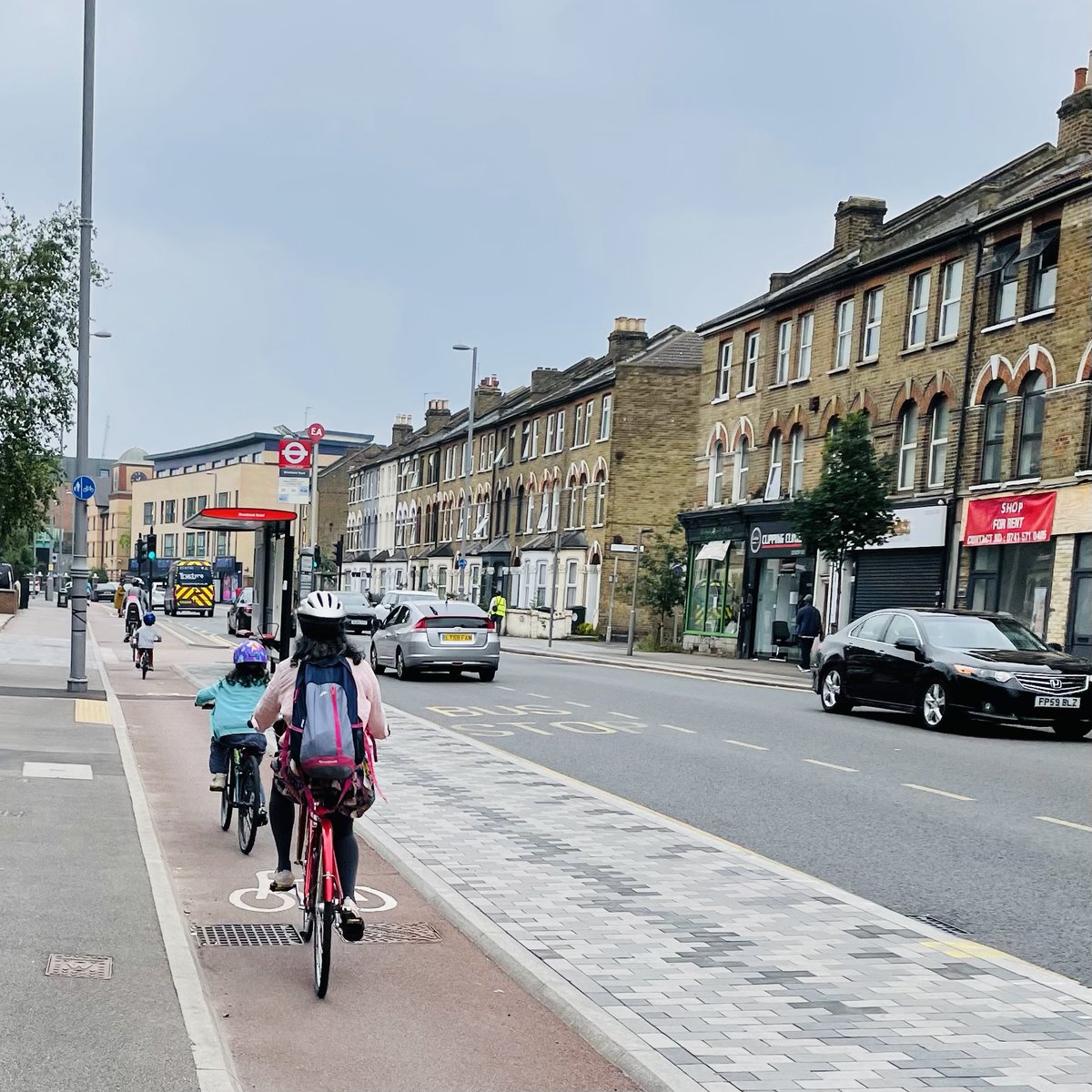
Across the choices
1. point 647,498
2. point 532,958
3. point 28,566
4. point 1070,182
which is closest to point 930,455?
point 1070,182

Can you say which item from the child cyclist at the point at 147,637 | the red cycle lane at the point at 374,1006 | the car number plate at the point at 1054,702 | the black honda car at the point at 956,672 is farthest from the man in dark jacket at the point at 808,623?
the red cycle lane at the point at 374,1006

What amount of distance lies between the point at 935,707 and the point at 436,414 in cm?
7149

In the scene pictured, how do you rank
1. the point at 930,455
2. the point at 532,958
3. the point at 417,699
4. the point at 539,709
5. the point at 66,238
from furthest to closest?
the point at 930,455
the point at 66,238
the point at 417,699
the point at 539,709
the point at 532,958

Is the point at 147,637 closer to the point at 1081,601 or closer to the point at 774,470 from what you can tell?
the point at 1081,601

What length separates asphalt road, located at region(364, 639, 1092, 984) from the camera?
7.81 m

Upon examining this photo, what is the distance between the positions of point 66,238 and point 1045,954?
23.1 meters

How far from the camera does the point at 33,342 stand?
2542 cm

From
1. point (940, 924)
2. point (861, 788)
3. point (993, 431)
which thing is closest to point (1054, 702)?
point (861, 788)

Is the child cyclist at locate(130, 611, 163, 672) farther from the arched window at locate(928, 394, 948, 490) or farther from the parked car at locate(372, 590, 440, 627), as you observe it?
the arched window at locate(928, 394, 948, 490)

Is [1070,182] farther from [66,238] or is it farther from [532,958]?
[532,958]

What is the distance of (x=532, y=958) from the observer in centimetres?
602

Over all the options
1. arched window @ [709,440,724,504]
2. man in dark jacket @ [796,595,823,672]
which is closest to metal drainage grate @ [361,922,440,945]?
man in dark jacket @ [796,595,823,672]

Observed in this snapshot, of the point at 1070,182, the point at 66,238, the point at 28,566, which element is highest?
the point at 1070,182

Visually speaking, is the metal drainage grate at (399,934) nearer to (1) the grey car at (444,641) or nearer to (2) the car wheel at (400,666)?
(1) the grey car at (444,641)
